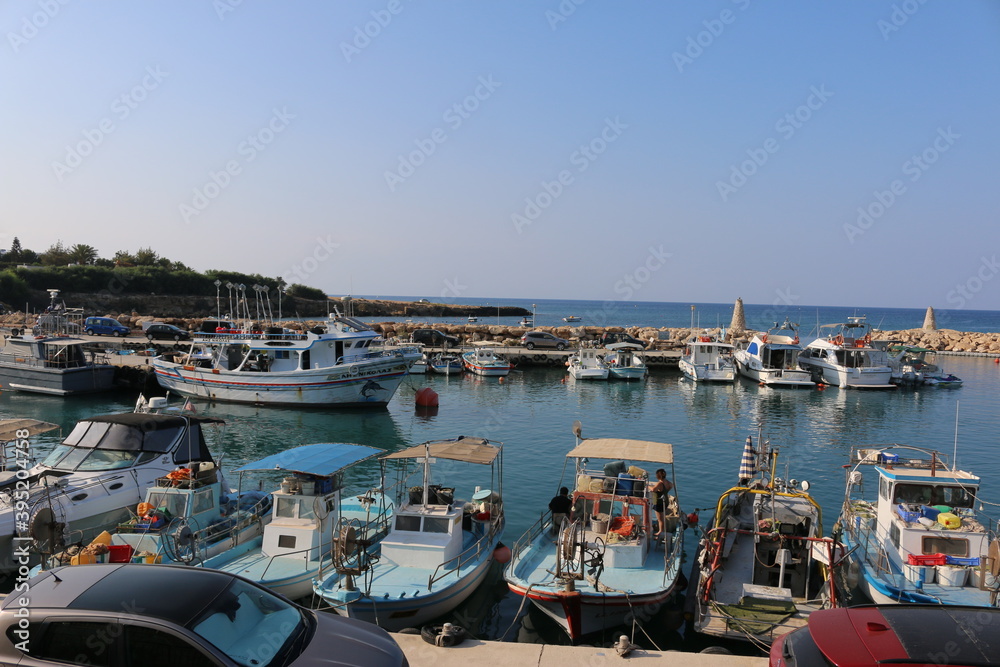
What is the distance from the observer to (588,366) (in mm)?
48969

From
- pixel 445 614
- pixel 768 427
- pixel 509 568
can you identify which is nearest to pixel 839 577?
pixel 509 568

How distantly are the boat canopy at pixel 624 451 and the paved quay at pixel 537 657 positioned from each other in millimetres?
5887

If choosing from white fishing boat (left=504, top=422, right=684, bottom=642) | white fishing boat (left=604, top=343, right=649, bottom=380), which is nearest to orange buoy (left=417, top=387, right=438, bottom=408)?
white fishing boat (left=604, top=343, right=649, bottom=380)

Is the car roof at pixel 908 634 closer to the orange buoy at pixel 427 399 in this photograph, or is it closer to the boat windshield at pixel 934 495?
the boat windshield at pixel 934 495

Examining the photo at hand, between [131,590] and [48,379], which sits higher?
[131,590]

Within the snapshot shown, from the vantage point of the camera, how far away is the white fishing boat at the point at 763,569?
10422 millimetres

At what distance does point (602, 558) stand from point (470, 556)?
2.48 metres

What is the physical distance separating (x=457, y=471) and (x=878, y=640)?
17632mm

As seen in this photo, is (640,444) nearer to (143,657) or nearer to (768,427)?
(143,657)

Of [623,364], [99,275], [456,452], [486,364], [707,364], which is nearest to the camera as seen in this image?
[456,452]

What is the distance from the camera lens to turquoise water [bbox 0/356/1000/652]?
21.7 m

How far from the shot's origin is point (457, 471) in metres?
22.6

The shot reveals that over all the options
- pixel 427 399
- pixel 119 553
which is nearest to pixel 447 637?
pixel 119 553

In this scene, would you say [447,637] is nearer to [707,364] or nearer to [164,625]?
[164,625]
